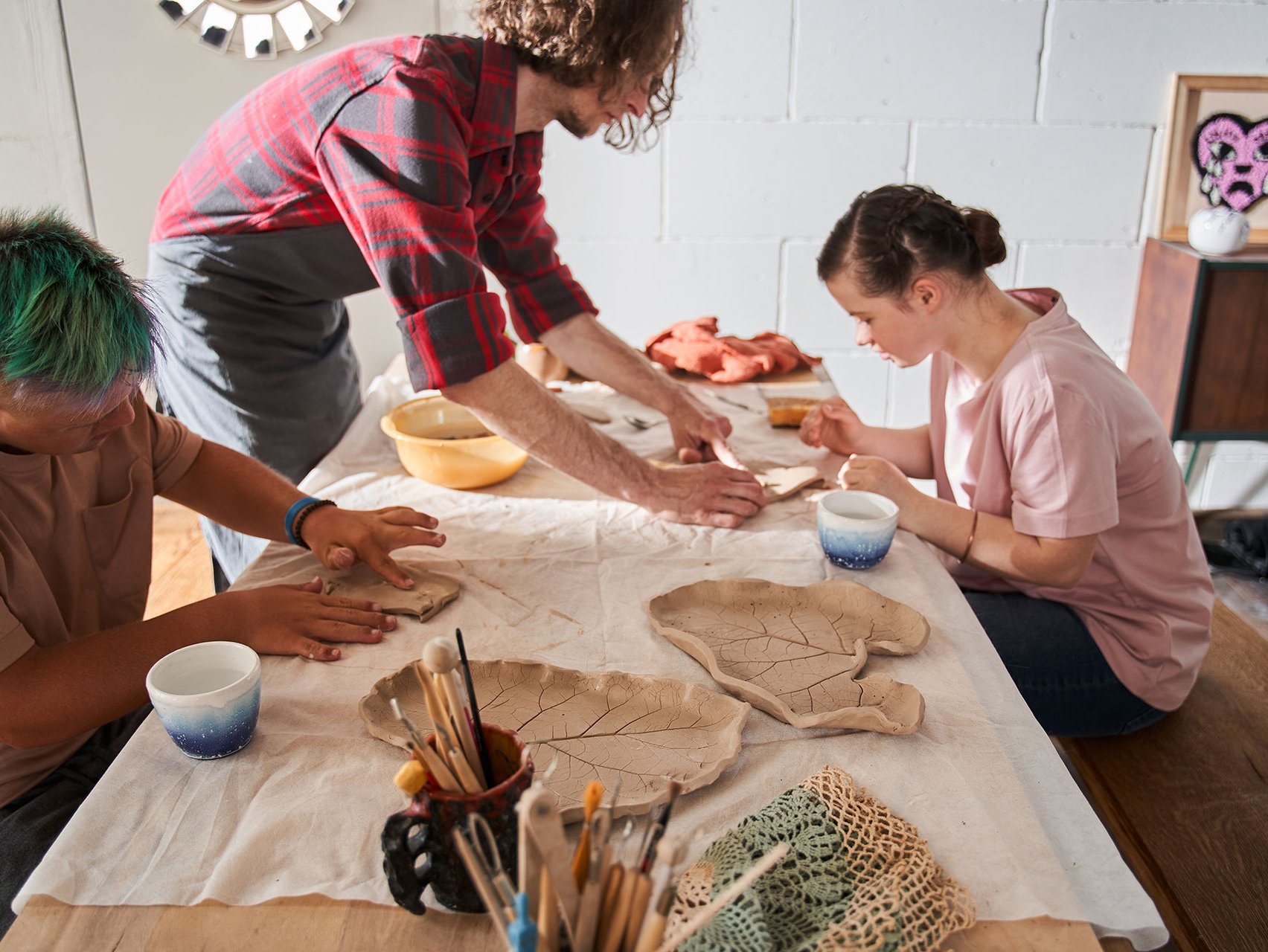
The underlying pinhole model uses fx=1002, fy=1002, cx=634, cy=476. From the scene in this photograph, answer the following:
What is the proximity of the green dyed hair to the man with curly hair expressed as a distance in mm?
397

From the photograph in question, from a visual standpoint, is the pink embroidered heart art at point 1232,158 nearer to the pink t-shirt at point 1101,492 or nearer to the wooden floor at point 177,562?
the pink t-shirt at point 1101,492

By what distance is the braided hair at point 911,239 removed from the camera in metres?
1.56

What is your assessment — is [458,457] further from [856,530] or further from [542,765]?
[542,765]

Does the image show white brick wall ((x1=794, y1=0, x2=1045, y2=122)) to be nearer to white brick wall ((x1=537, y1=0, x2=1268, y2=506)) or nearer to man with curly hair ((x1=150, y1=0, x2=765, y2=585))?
white brick wall ((x1=537, y1=0, x2=1268, y2=506))

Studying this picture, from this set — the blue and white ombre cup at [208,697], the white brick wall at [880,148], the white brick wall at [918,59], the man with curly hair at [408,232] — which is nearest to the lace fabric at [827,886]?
the blue and white ombre cup at [208,697]

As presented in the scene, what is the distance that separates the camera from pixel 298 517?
138 cm

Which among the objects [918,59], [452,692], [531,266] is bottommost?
[452,692]

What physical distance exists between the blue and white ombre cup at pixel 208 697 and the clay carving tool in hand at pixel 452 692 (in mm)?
295

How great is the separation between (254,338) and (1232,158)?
9.69ft

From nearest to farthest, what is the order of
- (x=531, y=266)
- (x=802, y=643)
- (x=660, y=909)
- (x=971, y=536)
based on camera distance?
(x=660, y=909)
(x=802, y=643)
(x=971, y=536)
(x=531, y=266)

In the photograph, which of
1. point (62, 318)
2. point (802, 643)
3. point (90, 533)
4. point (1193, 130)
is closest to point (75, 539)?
point (90, 533)

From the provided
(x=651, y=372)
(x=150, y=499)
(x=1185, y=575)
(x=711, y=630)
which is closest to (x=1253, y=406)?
(x=1185, y=575)

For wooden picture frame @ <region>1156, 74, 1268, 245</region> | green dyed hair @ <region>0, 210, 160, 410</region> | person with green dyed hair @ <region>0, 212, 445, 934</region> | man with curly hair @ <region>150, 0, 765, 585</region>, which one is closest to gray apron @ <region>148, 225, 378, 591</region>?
man with curly hair @ <region>150, 0, 765, 585</region>

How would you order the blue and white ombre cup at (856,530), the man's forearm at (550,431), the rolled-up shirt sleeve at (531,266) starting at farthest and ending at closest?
1. the rolled-up shirt sleeve at (531,266)
2. the man's forearm at (550,431)
3. the blue and white ombre cup at (856,530)
